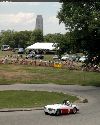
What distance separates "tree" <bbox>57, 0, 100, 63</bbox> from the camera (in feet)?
166

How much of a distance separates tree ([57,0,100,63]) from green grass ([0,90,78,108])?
40.0 feet

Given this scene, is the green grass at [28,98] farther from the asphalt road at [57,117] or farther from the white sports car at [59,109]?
the white sports car at [59,109]

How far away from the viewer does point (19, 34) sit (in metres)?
194

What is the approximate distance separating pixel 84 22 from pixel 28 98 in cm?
1653

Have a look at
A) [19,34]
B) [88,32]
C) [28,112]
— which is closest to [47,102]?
[28,112]

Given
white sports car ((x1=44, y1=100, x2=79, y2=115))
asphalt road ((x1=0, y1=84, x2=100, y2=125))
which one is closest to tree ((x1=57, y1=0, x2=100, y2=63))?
asphalt road ((x1=0, y1=84, x2=100, y2=125))

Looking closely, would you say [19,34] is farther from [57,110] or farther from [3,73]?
[57,110]

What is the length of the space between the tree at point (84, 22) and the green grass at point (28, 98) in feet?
40.0

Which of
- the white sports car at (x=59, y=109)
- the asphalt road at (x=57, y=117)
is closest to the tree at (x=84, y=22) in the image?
the asphalt road at (x=57, y=117)

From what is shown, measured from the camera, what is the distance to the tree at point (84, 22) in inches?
1991

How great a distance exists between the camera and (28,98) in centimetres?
3759

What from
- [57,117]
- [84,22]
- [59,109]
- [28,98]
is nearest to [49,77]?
[84,22]

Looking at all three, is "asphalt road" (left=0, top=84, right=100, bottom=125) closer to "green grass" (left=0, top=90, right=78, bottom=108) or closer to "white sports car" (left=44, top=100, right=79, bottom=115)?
"white sports car" (left=44, top=100, right=79, bottom=115)

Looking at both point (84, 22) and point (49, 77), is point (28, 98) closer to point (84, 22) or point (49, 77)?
point (84, 22)
